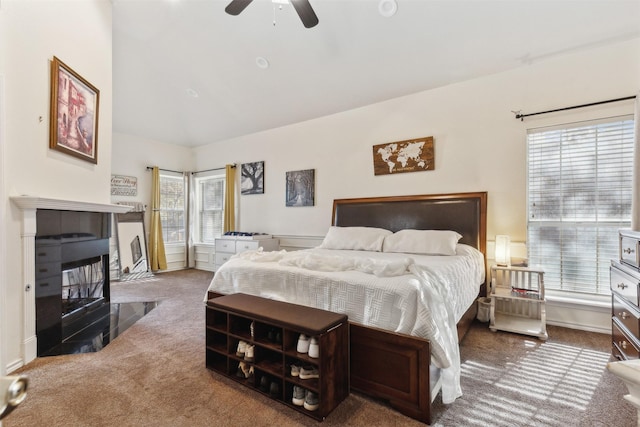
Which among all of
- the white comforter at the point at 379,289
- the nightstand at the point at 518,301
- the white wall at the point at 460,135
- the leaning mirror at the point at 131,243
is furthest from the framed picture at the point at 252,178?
the nightstand at the point at 518,301

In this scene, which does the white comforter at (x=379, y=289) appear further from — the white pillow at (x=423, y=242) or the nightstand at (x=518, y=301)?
the nightstand at (x=518, y=301)

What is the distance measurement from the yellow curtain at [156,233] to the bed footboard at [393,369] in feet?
16.7

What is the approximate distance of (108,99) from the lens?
10.8 ft

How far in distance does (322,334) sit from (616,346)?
2.31m

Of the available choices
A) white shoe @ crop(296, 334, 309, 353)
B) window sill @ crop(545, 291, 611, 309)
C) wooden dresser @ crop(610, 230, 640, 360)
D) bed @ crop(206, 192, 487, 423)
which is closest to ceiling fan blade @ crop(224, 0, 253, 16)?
bed @ crop(206, 192, 487, 423)

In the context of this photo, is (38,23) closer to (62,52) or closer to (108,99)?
(62,52)

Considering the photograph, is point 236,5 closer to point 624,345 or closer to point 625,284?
point 625,284

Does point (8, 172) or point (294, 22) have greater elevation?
point (294, 22)

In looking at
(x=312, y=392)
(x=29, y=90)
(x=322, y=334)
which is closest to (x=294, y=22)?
(x=29, y=90)

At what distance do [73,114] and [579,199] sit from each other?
198 inches

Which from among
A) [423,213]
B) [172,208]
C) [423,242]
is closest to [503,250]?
[423,242]

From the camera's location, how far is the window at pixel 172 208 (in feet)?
19.7

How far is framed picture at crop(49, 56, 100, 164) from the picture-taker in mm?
2486

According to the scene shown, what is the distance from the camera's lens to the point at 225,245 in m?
5.26
